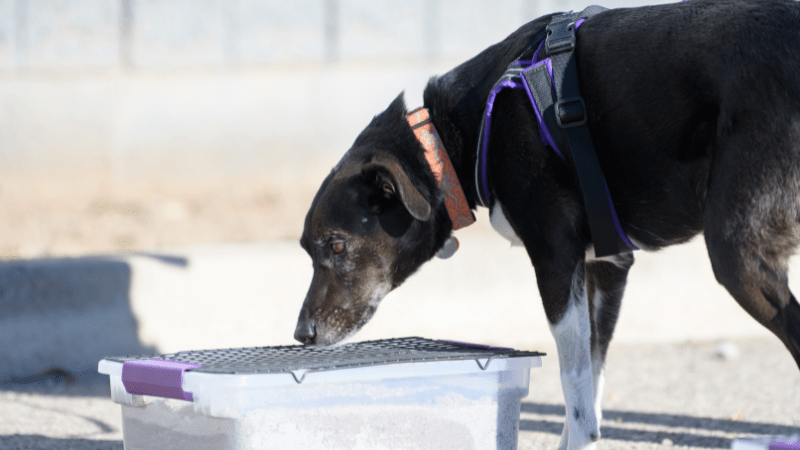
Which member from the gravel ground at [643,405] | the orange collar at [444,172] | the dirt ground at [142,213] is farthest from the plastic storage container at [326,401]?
the dirt ground at [142,213]

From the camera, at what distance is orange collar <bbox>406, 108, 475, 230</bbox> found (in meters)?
2.64

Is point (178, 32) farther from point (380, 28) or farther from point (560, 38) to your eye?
point (560, 38)

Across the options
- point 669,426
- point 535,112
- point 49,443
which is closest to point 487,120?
point 535,112

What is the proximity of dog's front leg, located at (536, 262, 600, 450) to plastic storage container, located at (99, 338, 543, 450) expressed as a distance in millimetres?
115

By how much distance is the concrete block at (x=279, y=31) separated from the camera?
6.47 meters

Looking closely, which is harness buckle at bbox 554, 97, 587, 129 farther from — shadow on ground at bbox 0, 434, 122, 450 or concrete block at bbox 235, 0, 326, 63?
concrete block at bbox 235, 0, 326, 63

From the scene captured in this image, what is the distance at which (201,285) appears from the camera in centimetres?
423

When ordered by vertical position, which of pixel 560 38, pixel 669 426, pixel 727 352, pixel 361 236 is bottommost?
pixel 727 352

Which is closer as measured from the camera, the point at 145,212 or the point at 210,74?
the point at 145,212

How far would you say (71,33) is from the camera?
20.2ft

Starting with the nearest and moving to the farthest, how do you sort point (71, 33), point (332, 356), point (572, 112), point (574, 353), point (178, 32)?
1. point (572, 112)
2. point (574, 353)
3. point (332, 356)
4. point (71, 33)
5. point (178, 32)

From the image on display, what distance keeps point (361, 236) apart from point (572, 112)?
0.85m

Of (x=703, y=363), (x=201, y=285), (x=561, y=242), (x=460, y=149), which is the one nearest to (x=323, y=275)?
(x=460, y=149)

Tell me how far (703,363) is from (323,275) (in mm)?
2703
